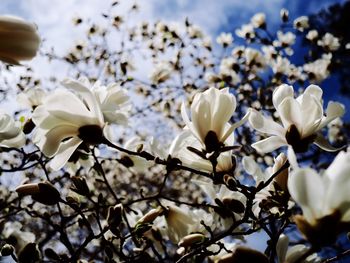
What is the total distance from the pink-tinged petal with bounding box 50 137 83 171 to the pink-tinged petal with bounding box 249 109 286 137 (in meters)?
0.43

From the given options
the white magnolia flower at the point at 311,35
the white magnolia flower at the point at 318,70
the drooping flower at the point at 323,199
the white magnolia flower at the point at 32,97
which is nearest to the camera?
the drooping flower at the point at 323,199

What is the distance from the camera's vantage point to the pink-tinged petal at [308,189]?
54 centimetres

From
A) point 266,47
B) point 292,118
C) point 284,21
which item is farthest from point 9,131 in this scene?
point 266,47

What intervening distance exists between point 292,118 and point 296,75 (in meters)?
3.08

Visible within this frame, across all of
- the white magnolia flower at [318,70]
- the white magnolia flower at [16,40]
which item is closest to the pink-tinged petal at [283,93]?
the white magnolia flower at [16,40]

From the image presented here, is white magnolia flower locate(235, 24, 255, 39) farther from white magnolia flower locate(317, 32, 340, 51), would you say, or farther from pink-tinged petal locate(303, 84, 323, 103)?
pink-tinged petal locate(303, 84, 323, 103)

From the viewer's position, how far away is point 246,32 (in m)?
3.91

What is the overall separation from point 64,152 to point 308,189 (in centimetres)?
63

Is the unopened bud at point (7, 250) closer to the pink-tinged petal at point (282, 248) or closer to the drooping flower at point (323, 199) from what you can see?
the pink-tinged petal at point (282, 248)

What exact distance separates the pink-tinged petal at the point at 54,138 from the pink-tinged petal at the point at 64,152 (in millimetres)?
37

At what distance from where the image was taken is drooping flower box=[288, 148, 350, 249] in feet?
1.76

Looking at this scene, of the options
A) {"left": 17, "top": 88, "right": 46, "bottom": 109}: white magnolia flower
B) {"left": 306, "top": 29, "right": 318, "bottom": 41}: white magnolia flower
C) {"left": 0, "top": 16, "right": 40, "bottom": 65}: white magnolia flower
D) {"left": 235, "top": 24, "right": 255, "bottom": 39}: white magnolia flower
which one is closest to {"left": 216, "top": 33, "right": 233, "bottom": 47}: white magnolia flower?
{"left": 235, "top": 24, "right": 255, "bottom": 39}: white magnolia flower

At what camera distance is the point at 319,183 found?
0.54 meters

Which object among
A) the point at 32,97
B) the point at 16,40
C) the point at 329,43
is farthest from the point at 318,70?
the point at 16,40
